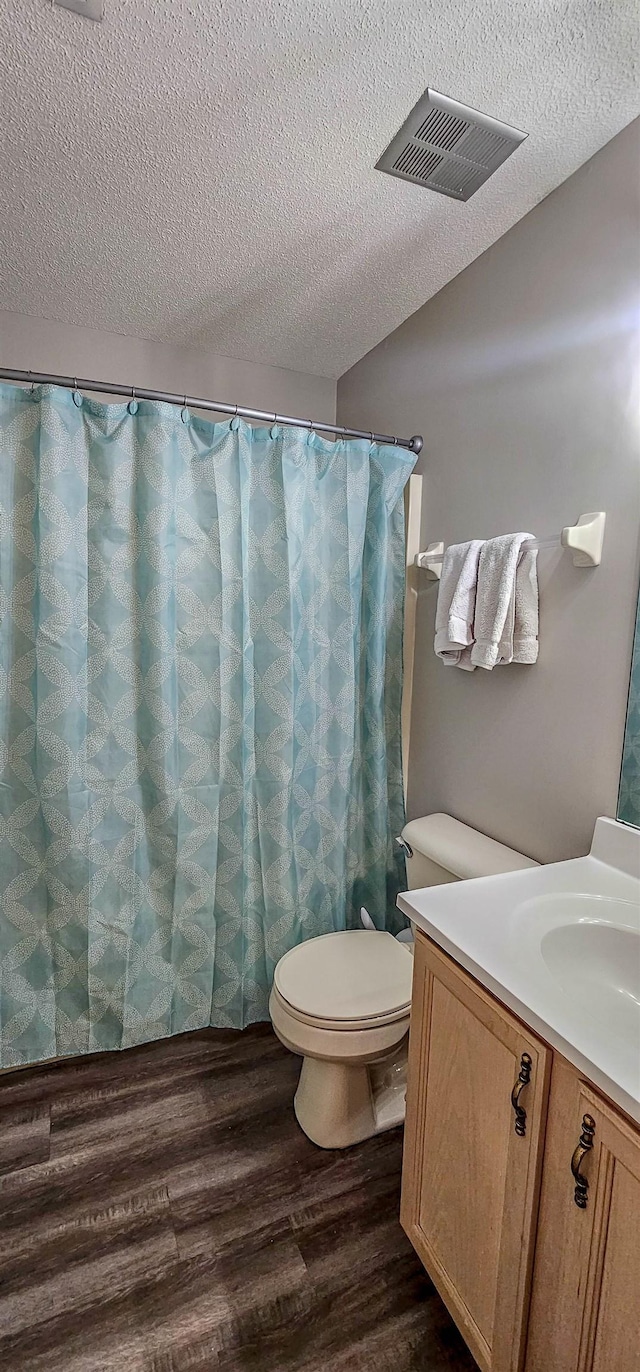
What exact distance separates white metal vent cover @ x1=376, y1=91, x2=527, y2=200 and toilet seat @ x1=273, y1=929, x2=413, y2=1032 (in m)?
1.91

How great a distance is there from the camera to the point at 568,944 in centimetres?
104

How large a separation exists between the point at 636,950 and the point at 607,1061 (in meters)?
0.35

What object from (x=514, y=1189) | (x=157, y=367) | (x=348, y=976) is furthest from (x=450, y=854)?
(x=157, y=367)

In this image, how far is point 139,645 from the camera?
169 cm

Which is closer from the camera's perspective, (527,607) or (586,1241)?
(586,1241)

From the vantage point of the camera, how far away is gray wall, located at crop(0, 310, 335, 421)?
6.52ft

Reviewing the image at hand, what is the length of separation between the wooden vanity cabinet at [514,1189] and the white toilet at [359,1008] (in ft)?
0.95

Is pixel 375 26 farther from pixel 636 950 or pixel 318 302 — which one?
pixel 636 950

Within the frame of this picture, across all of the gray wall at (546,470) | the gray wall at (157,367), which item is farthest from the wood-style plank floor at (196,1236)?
the gray wall at (157,367)

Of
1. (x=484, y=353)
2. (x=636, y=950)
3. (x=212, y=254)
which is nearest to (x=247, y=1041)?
(x=636, y=950)

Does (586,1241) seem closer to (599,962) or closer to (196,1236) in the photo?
(599,962)

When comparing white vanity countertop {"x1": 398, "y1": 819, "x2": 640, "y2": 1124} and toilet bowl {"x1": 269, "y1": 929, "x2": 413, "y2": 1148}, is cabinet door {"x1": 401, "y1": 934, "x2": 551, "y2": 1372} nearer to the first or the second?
white vanity countertop {"x1": 398, "y1": 819, "x2": 640, "y2": 1124}

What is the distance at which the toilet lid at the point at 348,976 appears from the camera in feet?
4.71

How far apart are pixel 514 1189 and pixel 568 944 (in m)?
0.36
